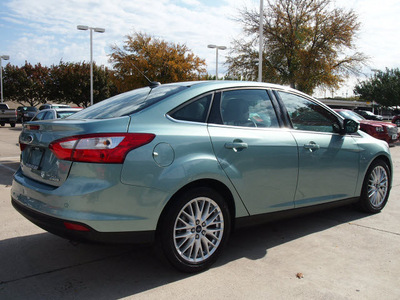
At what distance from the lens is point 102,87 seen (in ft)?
178

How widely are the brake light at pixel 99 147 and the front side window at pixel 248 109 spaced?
3.36ft

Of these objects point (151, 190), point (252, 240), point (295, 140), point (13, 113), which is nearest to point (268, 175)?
point (295, 140)

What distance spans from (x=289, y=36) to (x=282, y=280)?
25.1 m

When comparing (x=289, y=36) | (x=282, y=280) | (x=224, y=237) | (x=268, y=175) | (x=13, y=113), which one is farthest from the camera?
(x=13, y=113)

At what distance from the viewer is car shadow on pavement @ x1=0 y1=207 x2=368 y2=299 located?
2979mm

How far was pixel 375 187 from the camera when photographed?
513cm

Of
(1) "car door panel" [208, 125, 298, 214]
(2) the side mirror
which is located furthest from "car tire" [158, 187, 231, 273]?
(2) the side mirror

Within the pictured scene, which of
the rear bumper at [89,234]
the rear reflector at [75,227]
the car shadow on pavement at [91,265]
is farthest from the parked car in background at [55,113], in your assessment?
the rear reflector at [75,227]

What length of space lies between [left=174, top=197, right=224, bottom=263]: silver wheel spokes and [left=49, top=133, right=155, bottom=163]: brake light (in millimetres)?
692

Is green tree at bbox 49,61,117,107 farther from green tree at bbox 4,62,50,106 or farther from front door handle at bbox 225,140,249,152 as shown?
front door handle at bbox 225,140,249,152

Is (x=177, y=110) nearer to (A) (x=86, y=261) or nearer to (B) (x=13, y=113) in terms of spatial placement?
Result: (A) (x=86, y=261)

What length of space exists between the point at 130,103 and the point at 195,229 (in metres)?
1.27

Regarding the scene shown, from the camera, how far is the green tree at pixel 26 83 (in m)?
50.4

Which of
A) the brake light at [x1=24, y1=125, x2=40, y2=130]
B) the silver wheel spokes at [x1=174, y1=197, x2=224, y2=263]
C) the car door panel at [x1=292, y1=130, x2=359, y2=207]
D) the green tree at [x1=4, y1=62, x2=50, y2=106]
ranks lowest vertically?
the silver wheel spokes at [x1=174, y1=197, x2=224, y2=263]
